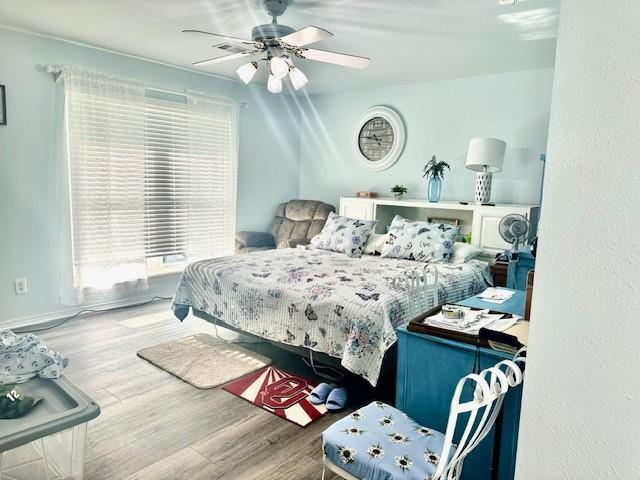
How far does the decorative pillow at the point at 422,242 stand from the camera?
3678 millimetres

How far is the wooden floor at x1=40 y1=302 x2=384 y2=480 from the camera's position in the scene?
6.51ft

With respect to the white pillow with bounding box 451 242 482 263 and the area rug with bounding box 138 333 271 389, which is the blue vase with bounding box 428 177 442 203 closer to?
the white pillow with bounding box 451 242 482 263

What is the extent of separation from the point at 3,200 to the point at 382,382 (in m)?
3.28

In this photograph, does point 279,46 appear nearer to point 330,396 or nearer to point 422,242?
point 422,242

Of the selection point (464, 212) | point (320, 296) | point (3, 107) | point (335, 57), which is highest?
point (335, 57)

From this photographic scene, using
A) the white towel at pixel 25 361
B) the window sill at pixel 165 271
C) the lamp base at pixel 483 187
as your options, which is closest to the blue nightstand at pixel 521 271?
the lamp base at pixel 483 187

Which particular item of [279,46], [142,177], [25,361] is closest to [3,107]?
[142,177]

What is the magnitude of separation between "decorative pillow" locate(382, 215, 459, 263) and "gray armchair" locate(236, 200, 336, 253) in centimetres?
119

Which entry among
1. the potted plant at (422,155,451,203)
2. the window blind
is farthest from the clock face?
the window blind

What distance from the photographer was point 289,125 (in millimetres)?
5699

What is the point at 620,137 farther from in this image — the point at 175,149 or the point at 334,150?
the point at 334,150

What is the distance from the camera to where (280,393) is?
2688mm

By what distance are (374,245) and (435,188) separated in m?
0.91

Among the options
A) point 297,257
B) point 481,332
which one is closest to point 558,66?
point 481,332
